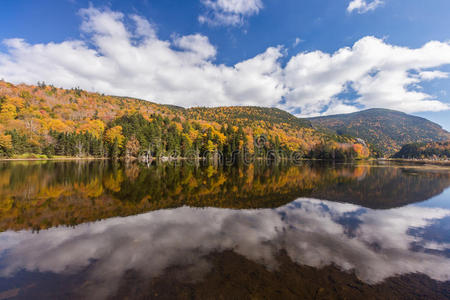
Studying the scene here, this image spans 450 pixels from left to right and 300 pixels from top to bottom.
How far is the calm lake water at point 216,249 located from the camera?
4.61 metres

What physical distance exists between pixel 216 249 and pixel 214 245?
325 mm

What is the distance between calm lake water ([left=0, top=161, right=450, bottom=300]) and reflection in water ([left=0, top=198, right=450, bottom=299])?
0.04m

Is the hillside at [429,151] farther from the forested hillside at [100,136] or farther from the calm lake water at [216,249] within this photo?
the calm lake water at [216,249]

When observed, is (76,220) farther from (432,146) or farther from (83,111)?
(432,146)

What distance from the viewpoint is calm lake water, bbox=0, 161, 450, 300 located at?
4.61 metres

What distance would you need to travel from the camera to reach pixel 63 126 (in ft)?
280

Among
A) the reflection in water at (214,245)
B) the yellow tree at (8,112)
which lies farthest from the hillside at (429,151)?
the yellow tree at (8,112)

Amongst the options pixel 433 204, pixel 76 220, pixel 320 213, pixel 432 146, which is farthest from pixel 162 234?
pixel 432 146

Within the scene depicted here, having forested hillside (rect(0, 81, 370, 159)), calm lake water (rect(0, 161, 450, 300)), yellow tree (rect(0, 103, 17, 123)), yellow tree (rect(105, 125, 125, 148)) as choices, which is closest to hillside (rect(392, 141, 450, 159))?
forested hillside (rect(0, 81, 370, 159))

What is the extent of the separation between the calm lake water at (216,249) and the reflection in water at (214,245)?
39 mm

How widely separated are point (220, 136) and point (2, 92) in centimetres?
11732

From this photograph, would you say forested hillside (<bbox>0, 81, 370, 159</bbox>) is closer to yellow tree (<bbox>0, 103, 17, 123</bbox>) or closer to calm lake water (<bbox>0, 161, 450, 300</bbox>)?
yellow tree (<bbox>0, 103, 17, 123</bbox>)

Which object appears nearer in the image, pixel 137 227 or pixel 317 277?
pixel 317 277

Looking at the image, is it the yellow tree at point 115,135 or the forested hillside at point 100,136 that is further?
the yellow tree at point 115,135
